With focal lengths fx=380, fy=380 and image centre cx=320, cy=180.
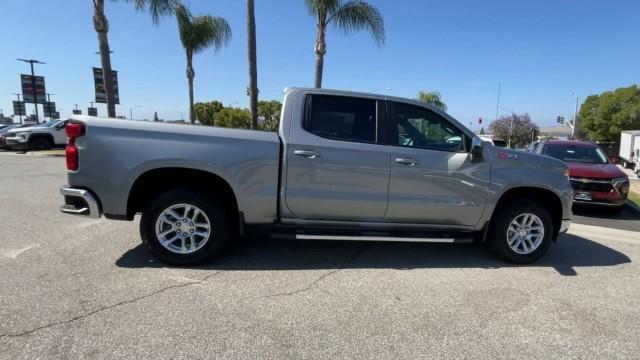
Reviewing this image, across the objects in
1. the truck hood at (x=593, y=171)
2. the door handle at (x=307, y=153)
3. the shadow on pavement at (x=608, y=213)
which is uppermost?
the door handle at (x=307, y=153)

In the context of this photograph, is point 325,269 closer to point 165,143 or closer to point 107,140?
point 165,143

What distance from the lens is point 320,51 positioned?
14.4 m

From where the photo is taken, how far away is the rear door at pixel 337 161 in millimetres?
3984

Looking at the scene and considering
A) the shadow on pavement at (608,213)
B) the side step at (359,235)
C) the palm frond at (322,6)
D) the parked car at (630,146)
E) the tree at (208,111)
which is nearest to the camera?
the side step at (359,235)

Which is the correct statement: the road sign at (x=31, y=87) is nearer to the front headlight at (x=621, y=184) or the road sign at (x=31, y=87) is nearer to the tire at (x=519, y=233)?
the tire at (x=519, y=233)

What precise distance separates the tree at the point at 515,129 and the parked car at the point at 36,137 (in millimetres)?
53472

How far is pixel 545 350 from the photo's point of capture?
2.76 metres

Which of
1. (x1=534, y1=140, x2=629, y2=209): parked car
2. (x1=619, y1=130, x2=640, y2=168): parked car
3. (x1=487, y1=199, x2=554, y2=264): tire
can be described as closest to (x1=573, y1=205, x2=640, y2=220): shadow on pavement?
(x1=534, y1=140, x2=629, y2=209): parked car

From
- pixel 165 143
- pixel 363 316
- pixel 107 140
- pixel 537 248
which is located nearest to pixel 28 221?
pixel 107 140

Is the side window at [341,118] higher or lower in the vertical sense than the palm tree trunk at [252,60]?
lower

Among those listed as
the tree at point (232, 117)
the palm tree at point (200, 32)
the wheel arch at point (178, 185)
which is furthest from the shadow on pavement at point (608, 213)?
the tree at point (232, 117)

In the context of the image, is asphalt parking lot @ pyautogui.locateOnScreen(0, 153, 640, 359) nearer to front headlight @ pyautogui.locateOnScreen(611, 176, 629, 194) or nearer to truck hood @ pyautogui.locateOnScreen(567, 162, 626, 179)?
truck hood @ pyautogui.locateOnScreen(567, 162, 626, 179)

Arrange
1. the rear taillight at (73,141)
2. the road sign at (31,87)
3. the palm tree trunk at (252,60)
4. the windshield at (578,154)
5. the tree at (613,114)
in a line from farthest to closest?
the tree at (613,114)
the road sign at (31,87)
the palm tree trunk at (252,60)
the windshield at (578,154)
the rear taillight at (73,141)

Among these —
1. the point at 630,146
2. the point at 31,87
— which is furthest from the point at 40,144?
the point at 630,146
